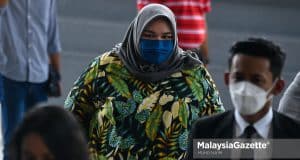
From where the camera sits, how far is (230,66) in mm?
4918

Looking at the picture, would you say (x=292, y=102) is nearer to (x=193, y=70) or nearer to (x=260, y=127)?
(x=193, y=70)

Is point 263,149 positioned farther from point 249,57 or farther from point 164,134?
point 164,134

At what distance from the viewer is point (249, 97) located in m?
4.83

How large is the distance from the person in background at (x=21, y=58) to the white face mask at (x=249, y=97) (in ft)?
10.2

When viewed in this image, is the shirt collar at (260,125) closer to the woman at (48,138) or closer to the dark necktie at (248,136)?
the dark necktie at (248,136)

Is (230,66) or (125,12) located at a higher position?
(230,66)

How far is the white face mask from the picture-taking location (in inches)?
191

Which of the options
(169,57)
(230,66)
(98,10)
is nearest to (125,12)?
(98,10)

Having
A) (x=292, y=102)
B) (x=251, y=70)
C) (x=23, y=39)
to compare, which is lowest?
(x=23, y=39)

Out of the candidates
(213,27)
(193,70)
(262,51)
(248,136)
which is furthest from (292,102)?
(213,27)

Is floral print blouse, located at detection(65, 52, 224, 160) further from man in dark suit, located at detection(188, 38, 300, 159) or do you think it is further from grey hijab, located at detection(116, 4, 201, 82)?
man in dark suit, located at detection(188, 38, 300, 159)

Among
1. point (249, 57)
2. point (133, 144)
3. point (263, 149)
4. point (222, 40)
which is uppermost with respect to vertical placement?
point (249, 57)

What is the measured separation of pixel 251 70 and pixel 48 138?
3.81 ft

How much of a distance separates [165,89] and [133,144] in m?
0.32
